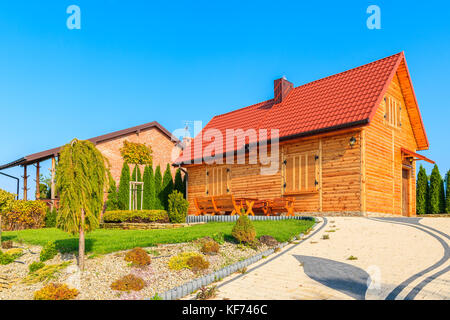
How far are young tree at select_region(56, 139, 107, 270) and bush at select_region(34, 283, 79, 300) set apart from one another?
133cm

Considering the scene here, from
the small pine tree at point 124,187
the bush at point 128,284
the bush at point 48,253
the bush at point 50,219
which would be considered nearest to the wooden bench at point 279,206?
the bush at point 48,253

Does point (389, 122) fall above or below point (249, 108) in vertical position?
below

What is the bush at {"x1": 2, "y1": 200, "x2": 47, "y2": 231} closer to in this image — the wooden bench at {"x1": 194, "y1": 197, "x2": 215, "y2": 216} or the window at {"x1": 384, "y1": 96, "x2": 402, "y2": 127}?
the wooden bench at {"x1": 194, "y1": 197, "x2": 215, "y2": 216}

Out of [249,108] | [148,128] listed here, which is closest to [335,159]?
[249,108]

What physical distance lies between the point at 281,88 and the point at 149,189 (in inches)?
415

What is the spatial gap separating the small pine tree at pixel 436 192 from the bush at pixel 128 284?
810 inches

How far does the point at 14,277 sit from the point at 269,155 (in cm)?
1267

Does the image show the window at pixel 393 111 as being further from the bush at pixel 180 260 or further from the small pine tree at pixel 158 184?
the small pine tree at pixel 158 184

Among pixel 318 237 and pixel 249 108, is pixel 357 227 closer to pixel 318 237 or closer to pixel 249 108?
pixel 318 237

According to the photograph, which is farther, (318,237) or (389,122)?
(389,122)

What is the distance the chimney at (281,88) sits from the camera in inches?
874
